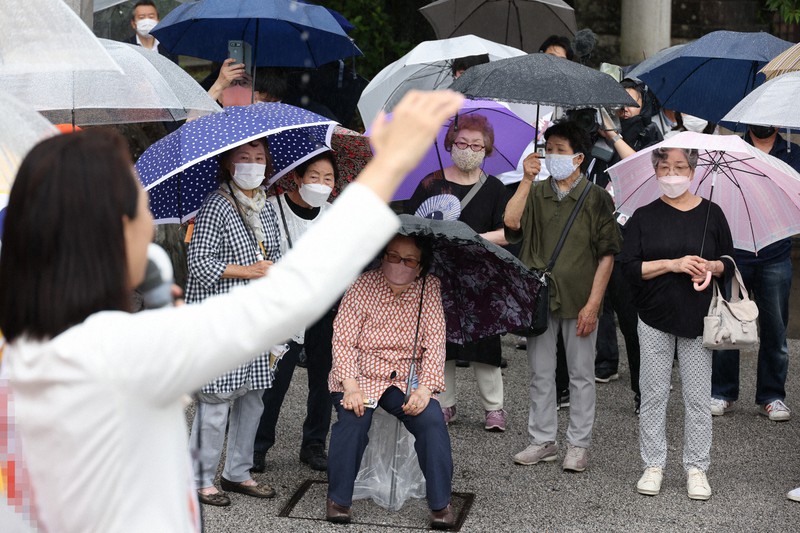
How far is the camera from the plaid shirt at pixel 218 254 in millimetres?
4863

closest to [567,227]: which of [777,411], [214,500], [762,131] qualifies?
[762,131]

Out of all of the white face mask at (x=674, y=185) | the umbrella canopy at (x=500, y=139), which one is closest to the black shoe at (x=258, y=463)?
the umbrella canopy at (x=500, y=139)

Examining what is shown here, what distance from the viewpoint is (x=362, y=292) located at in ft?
16.7

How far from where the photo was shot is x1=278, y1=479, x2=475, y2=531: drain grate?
497 centimetres

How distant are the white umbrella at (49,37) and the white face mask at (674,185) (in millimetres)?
2863

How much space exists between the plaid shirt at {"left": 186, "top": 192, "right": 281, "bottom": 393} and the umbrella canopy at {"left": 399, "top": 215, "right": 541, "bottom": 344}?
916 mm

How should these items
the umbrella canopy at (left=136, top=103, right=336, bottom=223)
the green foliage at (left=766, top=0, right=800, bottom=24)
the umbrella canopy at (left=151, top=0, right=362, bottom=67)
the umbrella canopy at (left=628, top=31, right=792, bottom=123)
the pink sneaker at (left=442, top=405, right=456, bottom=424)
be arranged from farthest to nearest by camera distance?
the green foliage at (left=766, top=0, right=800, bottom=24) < the umbrella canopy at (left=628, top=31, right=792, bottom=123) < the pink sneaker at (left=442, top=405, right=456, bottom=424) < the umbrella canopy at (left=151, top=0, right=362, bottom=67) < the umbrella canopy at (left=136, top=103, right=336, bottom=223)

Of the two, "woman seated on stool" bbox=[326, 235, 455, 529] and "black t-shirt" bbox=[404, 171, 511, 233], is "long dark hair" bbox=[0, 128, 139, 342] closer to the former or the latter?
"woman seated on stool" bbox=[326, 235, 455, 529]

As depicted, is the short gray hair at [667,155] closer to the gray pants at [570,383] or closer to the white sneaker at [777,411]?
the gray pants at [570,383]

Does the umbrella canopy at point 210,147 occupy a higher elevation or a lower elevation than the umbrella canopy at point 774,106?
lower

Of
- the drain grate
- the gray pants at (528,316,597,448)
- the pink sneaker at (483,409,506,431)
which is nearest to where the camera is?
the drain grate

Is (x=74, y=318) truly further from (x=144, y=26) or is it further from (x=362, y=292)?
(x=144, y=26)

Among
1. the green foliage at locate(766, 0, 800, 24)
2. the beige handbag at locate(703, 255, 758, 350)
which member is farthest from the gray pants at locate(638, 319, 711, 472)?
the green foliage at locate(766, 0, 800, 24)

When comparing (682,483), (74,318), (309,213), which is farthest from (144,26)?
(74,318)
